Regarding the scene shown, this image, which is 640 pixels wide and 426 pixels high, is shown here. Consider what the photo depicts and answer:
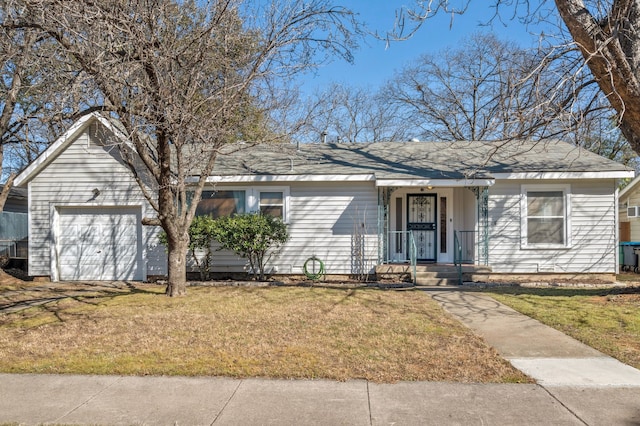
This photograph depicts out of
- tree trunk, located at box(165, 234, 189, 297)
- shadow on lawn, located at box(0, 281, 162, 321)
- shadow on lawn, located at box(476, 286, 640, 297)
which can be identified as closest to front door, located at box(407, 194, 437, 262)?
shadow on lawn, located at box(476, 286, 640, 297)

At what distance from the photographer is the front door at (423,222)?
13578 mm

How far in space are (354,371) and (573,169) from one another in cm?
1002

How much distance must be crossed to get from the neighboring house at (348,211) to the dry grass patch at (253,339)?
370 centimetres

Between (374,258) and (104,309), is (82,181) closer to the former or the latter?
(104,309)

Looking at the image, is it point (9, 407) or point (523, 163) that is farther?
point (523, 163)

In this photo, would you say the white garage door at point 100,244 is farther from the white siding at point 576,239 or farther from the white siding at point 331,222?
the white siding at point 576,239

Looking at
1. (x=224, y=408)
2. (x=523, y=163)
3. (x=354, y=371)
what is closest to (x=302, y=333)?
(x=354, y=371)

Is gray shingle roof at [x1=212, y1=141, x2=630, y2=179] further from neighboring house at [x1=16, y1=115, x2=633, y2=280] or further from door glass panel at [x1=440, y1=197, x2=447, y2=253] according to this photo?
door glass panel at [x1=440, y1=197, x2=447, y2=253]

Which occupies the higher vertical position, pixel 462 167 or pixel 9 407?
pixel 462 167

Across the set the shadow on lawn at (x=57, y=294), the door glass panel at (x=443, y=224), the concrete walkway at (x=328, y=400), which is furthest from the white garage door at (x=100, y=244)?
the door glass panel at (x=443, y=224)

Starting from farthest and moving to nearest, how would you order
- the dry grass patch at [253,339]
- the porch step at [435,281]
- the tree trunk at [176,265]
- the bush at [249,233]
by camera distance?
the bush at [249,233] → the porch step at [435,281] → the tree trunk at [176,265] → the dry grass patch at [253,339]

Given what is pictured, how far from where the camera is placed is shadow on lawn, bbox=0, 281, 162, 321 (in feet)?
29.9

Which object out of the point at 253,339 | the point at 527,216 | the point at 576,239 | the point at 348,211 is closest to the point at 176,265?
the point at 253,339

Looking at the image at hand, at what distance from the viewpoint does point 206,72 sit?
350 inches
